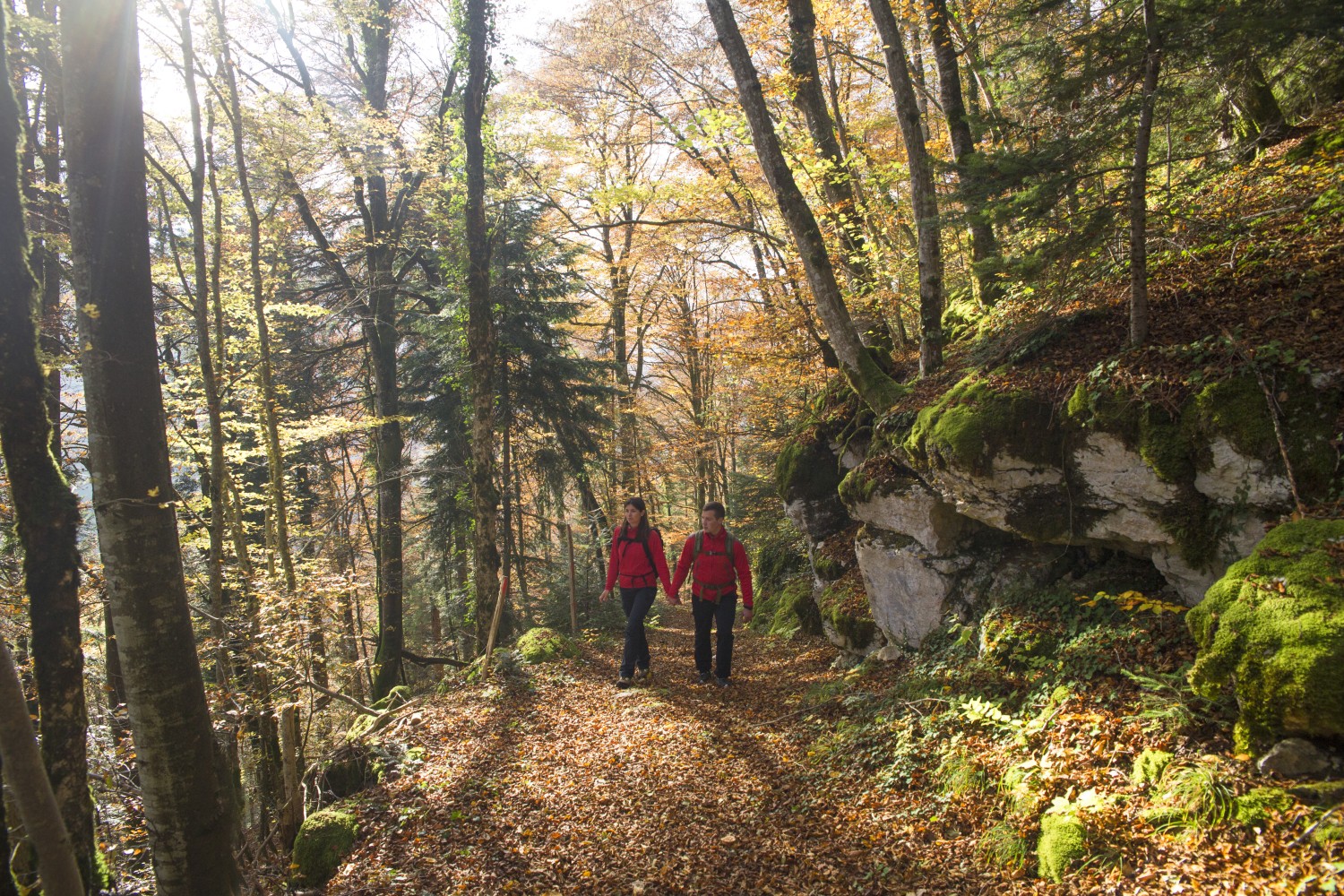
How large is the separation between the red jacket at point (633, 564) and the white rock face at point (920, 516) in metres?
2.53

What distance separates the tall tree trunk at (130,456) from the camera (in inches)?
125

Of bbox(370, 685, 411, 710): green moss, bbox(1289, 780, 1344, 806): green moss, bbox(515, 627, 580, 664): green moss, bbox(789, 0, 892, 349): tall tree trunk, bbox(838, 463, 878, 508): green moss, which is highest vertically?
bbox(789, 0, 892, 349): tall tree trunk

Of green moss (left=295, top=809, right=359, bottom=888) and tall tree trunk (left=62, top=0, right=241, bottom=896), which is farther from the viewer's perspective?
green moss (left=295, top=809, right=359, bottom=888)

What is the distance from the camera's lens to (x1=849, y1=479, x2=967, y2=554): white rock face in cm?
633

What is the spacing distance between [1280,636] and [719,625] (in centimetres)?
488

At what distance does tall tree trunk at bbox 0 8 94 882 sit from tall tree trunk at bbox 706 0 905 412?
6.74m

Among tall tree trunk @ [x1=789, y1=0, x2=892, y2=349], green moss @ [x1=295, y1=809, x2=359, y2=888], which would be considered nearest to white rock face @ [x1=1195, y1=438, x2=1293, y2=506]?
tall tree trunk @ [x1=789, y1=0, x2=892, y2=349]

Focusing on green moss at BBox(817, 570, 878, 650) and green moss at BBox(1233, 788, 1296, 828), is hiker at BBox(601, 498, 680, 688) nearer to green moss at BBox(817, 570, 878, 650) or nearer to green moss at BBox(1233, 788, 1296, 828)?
green moss at BBox(817, 570, 878, 650)

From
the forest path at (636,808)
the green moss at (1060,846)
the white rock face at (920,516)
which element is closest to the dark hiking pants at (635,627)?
the forest path at (636,808)

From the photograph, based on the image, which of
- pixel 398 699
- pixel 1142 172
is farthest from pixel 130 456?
pixel 398 699

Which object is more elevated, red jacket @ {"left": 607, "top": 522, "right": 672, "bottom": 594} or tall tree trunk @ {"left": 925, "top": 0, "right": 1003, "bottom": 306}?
tall tree trunk @ {"left": 925, "top": 0, "right": 1003, "bottom": 306}

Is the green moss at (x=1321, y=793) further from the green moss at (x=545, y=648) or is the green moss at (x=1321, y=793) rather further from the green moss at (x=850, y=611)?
the green moss at (x=545, y=648)

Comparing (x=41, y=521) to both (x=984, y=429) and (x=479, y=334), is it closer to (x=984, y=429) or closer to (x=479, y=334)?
(x=479, y=334)

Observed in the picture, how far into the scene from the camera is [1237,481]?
391 cm
